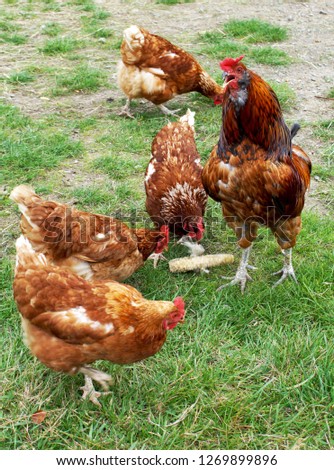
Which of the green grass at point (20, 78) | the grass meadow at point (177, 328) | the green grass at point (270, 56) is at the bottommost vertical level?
the grass meadow at point (177, 328)

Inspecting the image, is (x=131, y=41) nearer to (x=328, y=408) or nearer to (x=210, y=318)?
(x=210, y=318)

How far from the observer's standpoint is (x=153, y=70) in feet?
19.8

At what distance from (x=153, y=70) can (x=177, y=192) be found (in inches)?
106

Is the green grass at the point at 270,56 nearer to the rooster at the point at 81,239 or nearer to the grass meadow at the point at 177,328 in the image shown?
the grass meadow at the point at 177,328

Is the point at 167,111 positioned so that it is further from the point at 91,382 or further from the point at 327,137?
the point at 91,382

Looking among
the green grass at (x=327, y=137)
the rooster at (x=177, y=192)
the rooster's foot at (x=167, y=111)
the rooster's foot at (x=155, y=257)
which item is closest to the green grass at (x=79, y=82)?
A: the rooster's foot at (x=167, y=111)

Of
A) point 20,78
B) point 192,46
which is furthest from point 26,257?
point 192,46

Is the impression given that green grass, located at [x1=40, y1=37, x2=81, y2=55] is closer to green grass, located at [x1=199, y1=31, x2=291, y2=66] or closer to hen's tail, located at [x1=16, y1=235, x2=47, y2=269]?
green grass, located at [x1=199, y1=31, x2=291, y2=66]

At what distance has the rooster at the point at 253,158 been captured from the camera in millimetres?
3100

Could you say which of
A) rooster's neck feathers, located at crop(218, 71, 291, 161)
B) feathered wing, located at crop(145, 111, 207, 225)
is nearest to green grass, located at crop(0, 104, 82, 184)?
feathered wing, located at crop(145, 111, 207, 225)

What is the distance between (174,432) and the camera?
2.75 meters

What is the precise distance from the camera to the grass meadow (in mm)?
2797

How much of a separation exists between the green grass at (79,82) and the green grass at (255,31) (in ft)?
8.99
